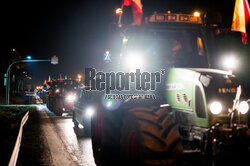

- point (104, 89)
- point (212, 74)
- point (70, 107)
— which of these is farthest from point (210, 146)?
point (70, 107)

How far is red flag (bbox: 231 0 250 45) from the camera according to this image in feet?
19.8

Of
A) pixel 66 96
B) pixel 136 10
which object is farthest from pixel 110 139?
pixel 66 96

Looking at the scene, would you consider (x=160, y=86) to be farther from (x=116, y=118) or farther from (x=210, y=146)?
(x=210, y=146)

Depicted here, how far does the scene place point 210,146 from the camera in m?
3.95

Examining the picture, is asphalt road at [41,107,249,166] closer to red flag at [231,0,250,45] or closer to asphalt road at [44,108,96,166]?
asphalt road at [44,108,96,166]

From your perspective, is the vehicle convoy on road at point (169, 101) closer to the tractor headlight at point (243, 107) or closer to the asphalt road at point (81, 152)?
the tractor headlight at point (243, 107)

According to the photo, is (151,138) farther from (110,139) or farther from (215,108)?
(110,139)

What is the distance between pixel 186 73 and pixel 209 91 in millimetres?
539

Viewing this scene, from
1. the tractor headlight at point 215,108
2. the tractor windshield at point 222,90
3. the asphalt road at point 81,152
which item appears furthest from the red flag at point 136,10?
the asphalt road at point 81,152

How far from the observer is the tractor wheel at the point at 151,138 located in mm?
3602

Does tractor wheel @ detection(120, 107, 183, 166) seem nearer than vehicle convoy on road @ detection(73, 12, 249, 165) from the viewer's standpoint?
Yes

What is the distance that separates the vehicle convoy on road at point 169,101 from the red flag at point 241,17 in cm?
106

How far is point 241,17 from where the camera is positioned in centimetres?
621

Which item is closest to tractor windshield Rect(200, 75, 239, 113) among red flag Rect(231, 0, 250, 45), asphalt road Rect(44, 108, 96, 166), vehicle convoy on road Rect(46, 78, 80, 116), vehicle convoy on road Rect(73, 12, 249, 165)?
vehicle convoy on road Rect(73, 12, 249, 165)
